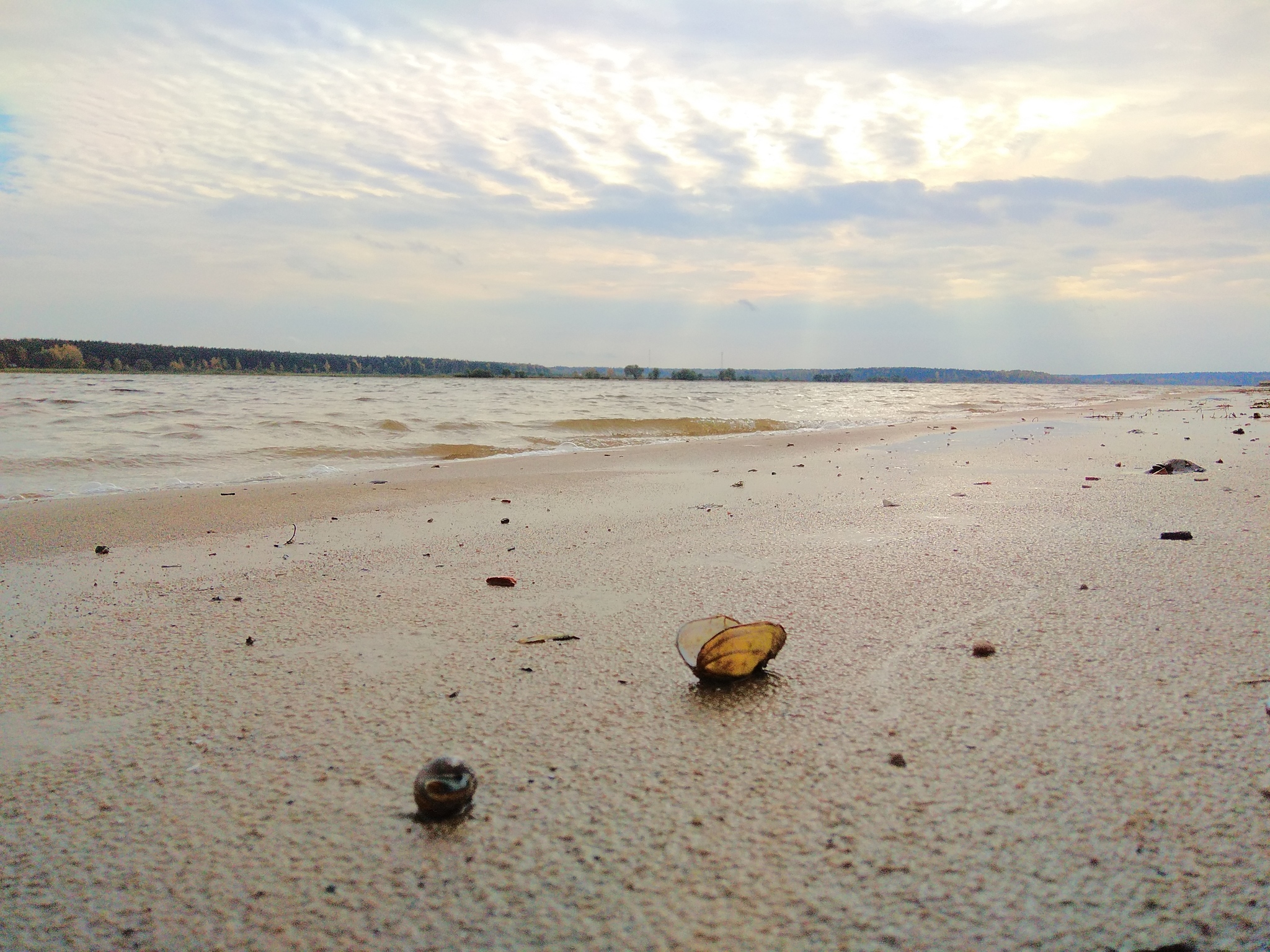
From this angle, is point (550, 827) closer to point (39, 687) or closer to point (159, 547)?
point (39, 687)

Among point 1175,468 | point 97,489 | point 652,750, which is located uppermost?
point 1175,468

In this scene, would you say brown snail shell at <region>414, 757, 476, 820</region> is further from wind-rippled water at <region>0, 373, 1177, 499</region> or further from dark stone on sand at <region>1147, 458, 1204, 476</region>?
wind-rippled water at <region>0, 373, 1177, 499</region>

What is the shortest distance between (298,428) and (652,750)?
12913 millimetres

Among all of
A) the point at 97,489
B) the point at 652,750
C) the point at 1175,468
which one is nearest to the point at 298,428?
the point at 97,489

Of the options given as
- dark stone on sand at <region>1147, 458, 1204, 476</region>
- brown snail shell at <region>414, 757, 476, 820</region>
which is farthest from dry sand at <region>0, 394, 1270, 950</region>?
dark stone on sand at <region>1147, 458, 1204, 476</region>

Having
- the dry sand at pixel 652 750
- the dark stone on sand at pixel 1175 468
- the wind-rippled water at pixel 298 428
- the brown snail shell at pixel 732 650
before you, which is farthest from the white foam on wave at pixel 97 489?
the dark stone on sand at pixel 1175 468

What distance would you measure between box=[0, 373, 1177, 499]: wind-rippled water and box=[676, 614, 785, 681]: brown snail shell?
7194 mm

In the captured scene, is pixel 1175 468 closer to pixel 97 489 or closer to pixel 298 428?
pixel 97 489

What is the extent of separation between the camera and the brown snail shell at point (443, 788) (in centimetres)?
134

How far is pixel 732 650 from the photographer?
1.91 metres

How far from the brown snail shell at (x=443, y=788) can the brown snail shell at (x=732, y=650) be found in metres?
0.71

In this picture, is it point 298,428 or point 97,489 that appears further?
point 298,428

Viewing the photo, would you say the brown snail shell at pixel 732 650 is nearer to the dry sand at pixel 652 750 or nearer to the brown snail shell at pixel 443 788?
the dry sand at pixel 652 750

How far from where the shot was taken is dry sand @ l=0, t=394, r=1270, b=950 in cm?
113
